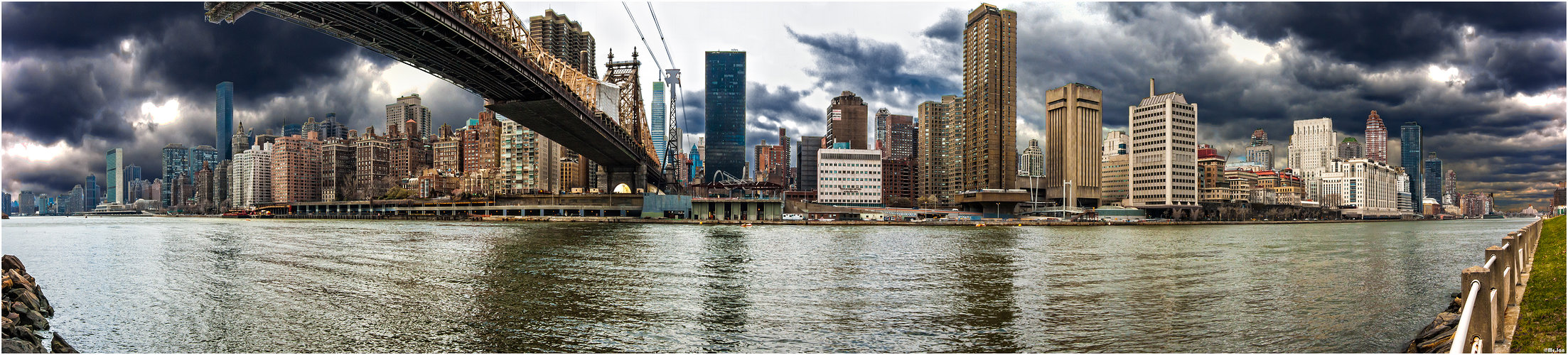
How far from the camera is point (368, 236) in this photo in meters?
66.8

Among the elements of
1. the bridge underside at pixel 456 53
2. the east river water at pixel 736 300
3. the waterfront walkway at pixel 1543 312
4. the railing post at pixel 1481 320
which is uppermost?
the bridge underside at pixel 456 53

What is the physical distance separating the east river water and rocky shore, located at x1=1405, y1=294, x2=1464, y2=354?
0.98 m

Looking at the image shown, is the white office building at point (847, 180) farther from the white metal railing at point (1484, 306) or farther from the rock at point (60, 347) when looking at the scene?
the white metal railing at point (1484, 306)

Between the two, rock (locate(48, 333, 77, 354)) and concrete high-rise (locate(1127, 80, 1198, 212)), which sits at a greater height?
concrete high-rise (locate(1127, 80, 1198, 212))

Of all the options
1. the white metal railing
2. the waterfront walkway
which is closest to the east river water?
the waterfront walkway

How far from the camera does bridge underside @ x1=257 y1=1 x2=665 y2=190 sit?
1697 inches

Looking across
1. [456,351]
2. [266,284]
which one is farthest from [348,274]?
[456,351]

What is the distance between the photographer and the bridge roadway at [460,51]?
42.8m

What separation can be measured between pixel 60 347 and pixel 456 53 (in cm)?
3997

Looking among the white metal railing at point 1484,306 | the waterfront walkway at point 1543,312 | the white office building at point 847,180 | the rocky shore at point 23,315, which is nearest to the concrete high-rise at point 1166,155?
the white office building at point 847,180

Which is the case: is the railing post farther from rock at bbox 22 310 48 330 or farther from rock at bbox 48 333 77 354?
rock at bbox 22 310 48 330

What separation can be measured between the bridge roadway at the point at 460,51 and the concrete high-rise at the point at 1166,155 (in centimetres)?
13719

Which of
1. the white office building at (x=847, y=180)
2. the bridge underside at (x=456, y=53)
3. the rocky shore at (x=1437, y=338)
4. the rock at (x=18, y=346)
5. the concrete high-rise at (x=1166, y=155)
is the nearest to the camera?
the rock at (x=18, y=346)

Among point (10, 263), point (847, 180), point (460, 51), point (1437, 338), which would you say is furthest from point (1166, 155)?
point (10, 263)
